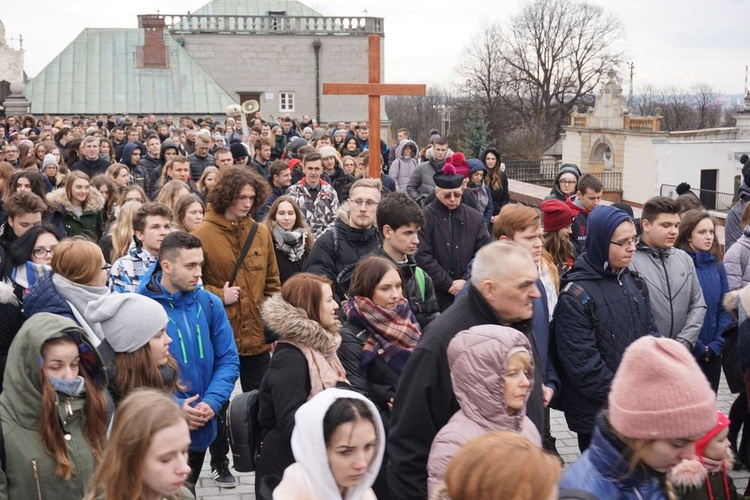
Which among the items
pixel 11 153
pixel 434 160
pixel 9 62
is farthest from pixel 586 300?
pixel 9 62

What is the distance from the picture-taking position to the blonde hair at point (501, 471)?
2525 millimetres

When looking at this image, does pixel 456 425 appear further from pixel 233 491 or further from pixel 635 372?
pixel 233 491

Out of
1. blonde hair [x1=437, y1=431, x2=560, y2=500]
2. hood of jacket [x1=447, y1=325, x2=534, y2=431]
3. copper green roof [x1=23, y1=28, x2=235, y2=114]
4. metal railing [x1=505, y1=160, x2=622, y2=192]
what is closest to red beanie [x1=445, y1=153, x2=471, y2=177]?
hood of jacket [x1=447, y1=325, x2=534, y2=431]

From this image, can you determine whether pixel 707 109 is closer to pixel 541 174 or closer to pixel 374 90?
pixel 541 174

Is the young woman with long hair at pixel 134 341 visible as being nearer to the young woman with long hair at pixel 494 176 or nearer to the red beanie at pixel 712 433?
the red beanie at pixel 712 433

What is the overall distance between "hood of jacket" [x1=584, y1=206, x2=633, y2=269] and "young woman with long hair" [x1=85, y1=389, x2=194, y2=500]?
303cm

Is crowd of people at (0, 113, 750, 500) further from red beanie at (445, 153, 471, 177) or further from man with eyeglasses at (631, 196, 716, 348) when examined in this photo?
red beanie at (445, 153, 471, 177)

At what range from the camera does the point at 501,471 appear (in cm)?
254

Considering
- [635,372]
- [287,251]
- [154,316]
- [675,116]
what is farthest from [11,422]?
[675,116]

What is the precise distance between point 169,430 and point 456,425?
1118 millimetres

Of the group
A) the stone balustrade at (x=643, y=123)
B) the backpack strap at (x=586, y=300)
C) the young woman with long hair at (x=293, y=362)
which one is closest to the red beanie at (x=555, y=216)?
the backpack strap at (x=586, y=300)

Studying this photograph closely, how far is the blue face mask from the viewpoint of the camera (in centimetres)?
392

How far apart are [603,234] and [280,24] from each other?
45.3 m

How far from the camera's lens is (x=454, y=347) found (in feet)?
12.1
